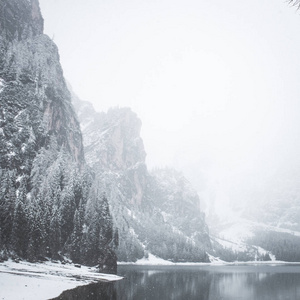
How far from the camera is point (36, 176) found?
373 feet

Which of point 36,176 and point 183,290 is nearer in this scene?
point 183,290

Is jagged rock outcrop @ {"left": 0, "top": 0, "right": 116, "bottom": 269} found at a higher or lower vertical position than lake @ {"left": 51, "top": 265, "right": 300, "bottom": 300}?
higher

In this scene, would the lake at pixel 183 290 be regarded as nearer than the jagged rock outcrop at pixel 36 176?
Yes

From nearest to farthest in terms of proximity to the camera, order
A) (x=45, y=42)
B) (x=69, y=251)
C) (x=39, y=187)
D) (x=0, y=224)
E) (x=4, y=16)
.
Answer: (x=0, y=224) < (x=69, y=251) < (x=39, y=187) < (x=4, y=16) < (x=45, y=42)

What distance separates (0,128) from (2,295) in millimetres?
97457

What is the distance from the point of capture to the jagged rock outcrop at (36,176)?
70000 millimetres

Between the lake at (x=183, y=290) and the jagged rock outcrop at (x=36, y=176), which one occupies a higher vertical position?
the jagged rock outcrop at (x=36, y=176)

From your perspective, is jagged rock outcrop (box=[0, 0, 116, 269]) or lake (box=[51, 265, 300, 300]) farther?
jagged rock outcrop (box=[0, 0, 116, 269])

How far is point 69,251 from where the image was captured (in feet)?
295

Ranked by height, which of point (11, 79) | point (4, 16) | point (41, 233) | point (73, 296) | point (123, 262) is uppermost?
point (4, 16)

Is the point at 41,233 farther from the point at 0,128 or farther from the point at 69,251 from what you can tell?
the point at 0,128

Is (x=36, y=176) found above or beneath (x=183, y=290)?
above

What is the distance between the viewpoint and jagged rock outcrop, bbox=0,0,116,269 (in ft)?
230

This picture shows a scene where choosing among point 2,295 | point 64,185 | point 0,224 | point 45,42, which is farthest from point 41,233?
point 45,42
